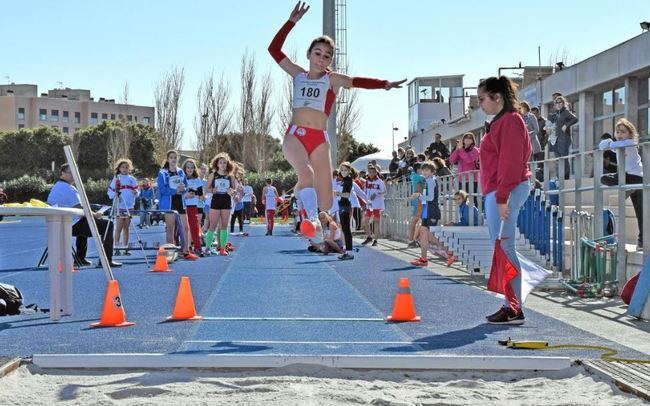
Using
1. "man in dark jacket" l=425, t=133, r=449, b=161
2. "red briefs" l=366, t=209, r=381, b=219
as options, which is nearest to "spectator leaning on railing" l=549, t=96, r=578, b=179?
"man in dark jacket" l=425, t=133, r=449, b=161

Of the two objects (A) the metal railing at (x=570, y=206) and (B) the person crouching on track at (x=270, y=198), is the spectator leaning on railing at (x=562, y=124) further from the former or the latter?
(B) the person crouching on track at (x=270, y=198)

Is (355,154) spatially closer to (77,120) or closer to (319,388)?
(77,120)

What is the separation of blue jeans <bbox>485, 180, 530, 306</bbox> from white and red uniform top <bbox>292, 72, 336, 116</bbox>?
1699mm

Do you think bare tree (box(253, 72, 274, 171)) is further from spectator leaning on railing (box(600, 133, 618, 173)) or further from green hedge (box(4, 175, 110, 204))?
spectator leaning on railing (box(600, 133, 618, 173))

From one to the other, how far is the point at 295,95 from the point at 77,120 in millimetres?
127699

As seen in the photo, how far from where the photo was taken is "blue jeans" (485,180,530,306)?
8617 millimetres

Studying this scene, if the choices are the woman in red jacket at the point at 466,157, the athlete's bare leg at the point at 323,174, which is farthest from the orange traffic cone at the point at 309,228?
the woman in red jacket at the point at 466,157

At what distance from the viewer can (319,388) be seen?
569 cm

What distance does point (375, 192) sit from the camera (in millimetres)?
23812

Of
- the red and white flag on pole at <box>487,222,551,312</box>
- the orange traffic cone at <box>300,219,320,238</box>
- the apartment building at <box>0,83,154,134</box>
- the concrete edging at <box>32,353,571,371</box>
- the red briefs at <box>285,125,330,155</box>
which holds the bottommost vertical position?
the concrete edging at <box>32,353,571,371</box>

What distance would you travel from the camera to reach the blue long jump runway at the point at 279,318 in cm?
738

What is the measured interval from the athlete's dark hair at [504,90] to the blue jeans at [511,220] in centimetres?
69

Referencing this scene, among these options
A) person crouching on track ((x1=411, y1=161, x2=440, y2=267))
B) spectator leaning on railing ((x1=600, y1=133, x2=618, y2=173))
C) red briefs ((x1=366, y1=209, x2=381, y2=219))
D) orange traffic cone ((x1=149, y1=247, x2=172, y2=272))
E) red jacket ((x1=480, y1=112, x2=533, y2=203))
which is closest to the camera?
red jacket ((x1=480, y1=112, x2=533, y2=203))

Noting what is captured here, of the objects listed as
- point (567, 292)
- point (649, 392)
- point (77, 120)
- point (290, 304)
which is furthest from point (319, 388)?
point (77, 120)
